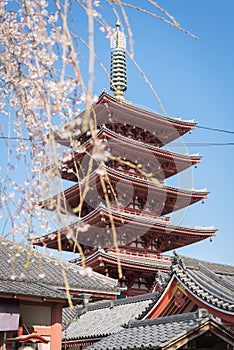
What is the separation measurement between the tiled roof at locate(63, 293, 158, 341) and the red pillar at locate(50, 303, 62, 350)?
25.5ft

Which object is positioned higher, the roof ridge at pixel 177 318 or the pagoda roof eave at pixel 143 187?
the pagoda roof eave at pixel 143 187

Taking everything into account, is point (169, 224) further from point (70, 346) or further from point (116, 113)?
point (70, 346)

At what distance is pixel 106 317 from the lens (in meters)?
18.9

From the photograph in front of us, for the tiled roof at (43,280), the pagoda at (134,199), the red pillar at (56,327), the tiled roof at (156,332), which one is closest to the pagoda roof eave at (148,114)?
the pagoda at (134,199)

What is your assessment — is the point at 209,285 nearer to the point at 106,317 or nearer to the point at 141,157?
the point at 106,317

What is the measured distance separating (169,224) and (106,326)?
7.62m

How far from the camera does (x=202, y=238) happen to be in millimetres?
25562

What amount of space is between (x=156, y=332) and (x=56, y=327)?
182cm

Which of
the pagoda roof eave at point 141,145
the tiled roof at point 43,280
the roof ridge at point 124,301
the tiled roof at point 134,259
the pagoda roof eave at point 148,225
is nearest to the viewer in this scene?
the tiled roof at point 43,280

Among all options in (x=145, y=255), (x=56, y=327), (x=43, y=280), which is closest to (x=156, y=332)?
(x=56, y=327)

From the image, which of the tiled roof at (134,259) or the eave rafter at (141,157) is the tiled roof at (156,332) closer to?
the tiled roof at (134,259)

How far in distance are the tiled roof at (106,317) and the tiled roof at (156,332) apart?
7650 millimetres

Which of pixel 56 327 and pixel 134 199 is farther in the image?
pixel 134 199

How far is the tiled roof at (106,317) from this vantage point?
16781mm
